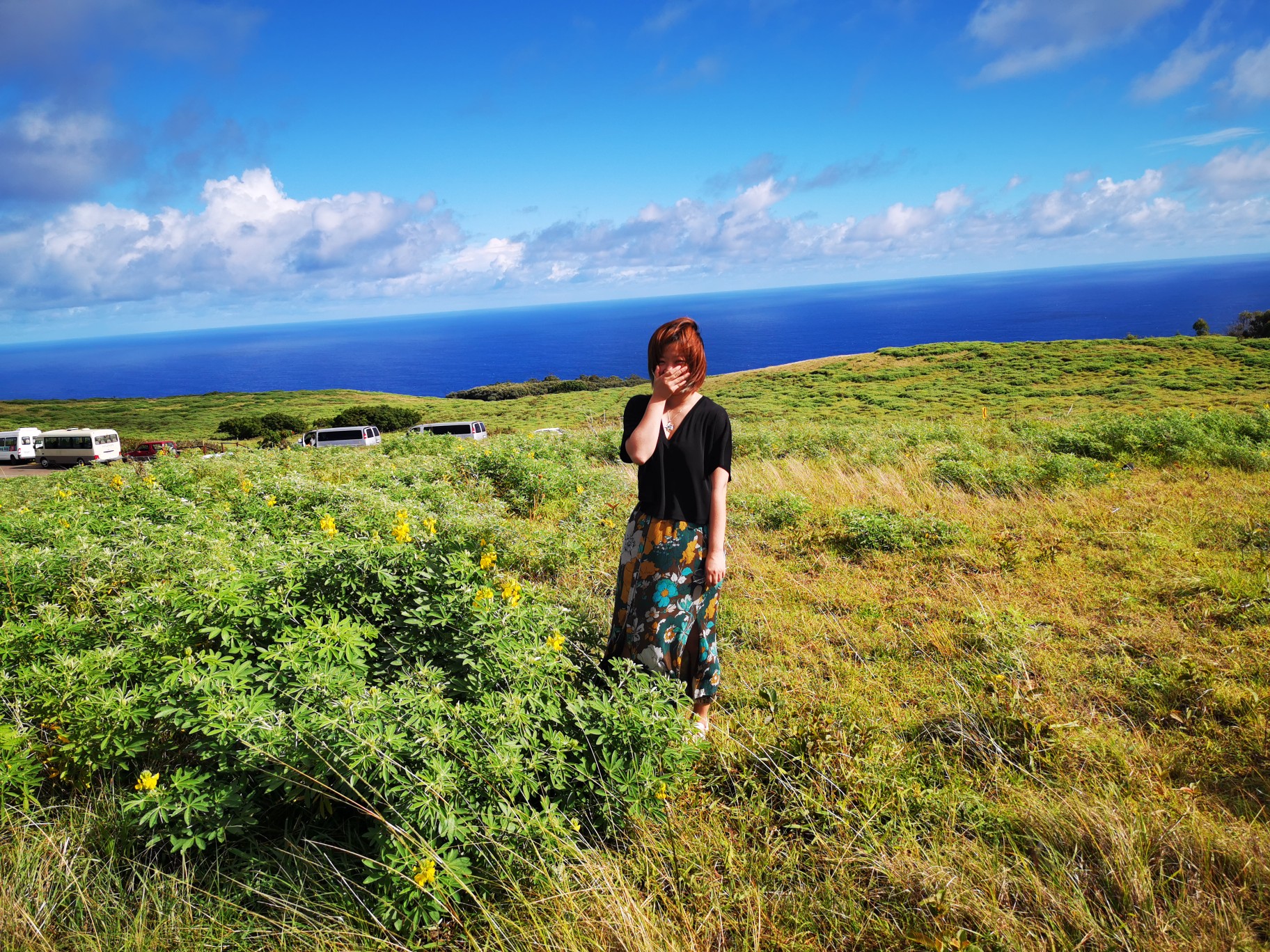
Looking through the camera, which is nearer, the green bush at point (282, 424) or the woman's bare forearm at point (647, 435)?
the woman's bare forearm at point (647, 435)

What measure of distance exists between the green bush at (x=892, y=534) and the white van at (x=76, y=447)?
99.4 ft

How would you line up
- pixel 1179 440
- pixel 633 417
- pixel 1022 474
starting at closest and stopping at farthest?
pixel 633 417 < pixel 1022 474 < pixel 1179 440

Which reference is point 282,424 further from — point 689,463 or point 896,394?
point 689,463

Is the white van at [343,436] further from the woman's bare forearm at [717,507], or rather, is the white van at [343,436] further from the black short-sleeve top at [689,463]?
the woman's bare forearm at [717,507]

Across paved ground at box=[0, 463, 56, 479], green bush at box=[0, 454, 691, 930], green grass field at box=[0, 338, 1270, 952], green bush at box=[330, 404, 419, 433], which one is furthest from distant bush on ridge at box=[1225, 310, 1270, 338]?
paved ground at box=[0, 463, 56, 479]

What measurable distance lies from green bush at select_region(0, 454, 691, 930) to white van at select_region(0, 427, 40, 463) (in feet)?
108

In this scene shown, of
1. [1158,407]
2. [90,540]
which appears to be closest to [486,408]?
[1158,407]

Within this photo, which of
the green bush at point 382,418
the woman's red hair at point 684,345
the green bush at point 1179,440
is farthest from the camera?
the green bush at point 382,418

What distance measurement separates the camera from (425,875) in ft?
5.93

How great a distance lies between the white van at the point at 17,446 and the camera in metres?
26.7

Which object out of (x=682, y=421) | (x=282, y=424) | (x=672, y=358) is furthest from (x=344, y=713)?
(x=282, y=424)

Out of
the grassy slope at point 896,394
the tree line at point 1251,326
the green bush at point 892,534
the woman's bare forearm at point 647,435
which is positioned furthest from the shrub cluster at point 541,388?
the woman's bare forearm at point 647,435

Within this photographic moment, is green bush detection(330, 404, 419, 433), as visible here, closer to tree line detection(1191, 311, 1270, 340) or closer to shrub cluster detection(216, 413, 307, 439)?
shrub cluster detection(216, 413, 307, 439)

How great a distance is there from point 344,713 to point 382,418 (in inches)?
1488
